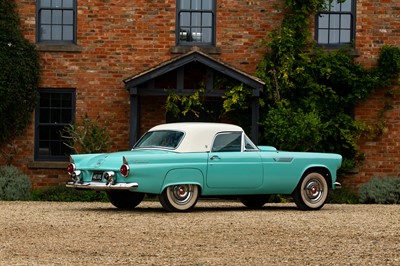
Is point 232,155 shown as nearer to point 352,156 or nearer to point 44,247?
point 44,247

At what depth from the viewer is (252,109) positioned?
22688 mm

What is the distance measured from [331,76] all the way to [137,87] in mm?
4562

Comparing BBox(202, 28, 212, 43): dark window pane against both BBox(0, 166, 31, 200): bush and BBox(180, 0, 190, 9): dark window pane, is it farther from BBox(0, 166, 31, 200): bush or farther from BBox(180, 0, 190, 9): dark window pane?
BBox(0, 166, 31, 200): bush

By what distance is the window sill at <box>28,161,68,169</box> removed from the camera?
23.3m

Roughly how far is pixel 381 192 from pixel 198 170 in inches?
269

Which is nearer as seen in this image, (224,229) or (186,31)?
(224,229)

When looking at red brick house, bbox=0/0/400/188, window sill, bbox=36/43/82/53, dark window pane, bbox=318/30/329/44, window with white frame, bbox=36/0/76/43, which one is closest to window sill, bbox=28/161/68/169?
red brick house, bbox=0/0/400/188

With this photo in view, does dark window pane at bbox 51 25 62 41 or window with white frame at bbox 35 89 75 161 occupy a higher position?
dark window pane at bbox 51 25 62 41

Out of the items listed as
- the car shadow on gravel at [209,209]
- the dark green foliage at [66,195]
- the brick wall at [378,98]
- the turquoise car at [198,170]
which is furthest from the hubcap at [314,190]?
the brick wall at [378,98]

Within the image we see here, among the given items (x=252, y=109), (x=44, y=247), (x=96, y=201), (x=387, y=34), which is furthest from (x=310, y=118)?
(x=44, y=247)

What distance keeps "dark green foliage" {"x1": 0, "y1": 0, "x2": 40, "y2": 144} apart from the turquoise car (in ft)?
21.4

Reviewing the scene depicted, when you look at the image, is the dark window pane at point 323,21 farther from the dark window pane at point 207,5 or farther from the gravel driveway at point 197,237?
the gravel driveway at point 197,237

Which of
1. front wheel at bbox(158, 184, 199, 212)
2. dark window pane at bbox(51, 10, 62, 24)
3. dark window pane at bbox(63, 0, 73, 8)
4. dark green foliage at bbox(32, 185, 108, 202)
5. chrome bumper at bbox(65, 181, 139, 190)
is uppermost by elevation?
dark window pane at bbox(63, 0, 73, 8)

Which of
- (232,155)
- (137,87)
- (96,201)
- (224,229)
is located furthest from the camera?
(137,87)
